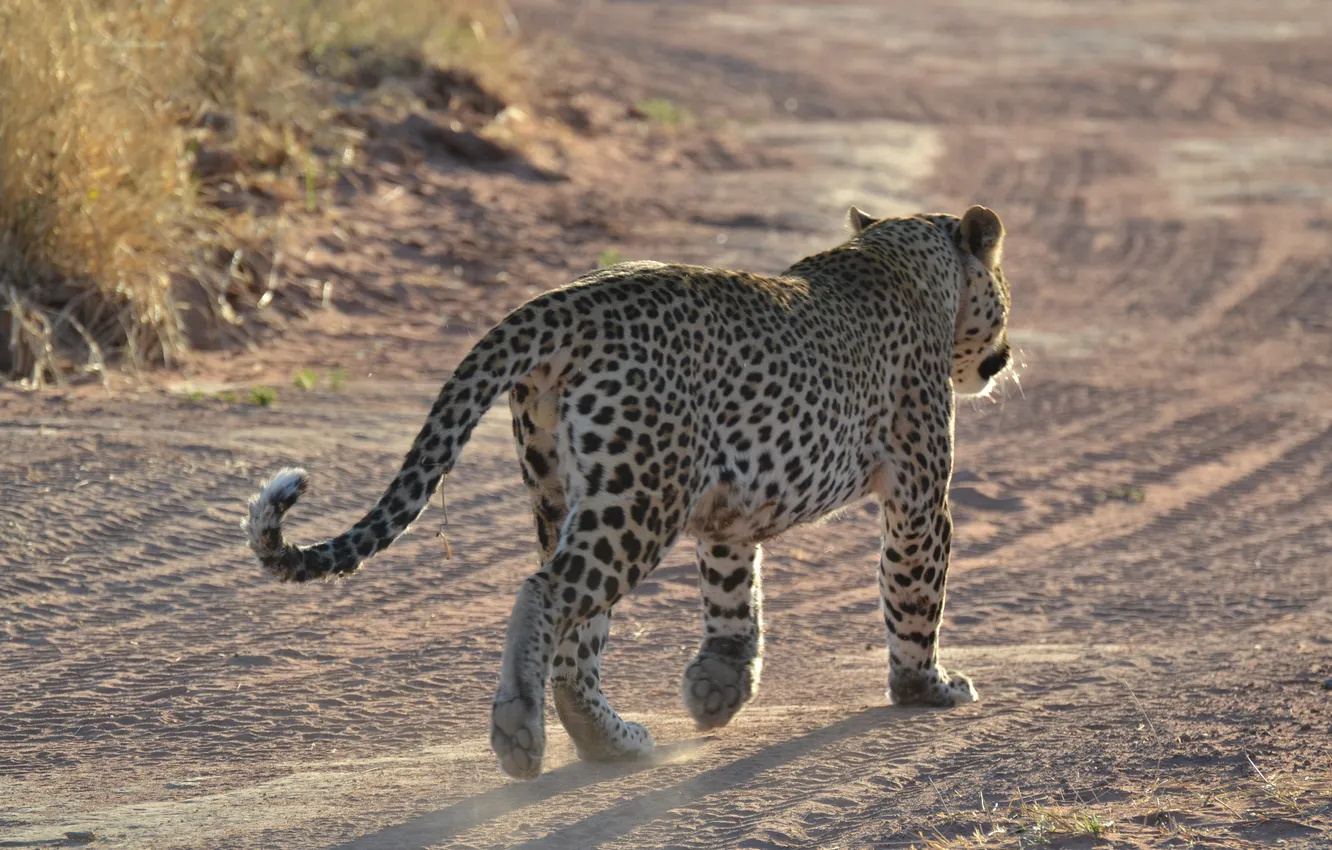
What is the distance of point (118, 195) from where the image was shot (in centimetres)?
985

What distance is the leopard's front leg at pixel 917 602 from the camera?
5.91m

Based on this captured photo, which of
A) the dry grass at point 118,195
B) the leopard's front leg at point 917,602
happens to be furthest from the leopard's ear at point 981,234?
the dry grass at point 118,195

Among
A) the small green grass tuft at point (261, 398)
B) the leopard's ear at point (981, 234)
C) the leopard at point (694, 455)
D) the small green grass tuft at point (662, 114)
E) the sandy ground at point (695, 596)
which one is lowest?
the sandy ground at point (695, 596)

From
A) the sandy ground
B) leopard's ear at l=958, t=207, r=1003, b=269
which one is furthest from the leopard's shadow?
leopard's ear at l=958, t=207, r=1003, b=269

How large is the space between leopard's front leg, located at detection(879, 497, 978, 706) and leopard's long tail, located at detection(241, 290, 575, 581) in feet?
5.46

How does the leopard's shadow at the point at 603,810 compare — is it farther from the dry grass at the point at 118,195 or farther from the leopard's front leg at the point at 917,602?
the dry grass at the point at 118,195

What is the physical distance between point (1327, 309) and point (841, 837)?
10703 mm

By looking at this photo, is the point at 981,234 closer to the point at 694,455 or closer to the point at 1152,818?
the point at 694,455

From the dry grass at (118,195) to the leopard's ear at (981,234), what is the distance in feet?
16.3

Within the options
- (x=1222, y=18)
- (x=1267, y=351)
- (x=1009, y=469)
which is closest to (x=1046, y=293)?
(x=1267, y=351)

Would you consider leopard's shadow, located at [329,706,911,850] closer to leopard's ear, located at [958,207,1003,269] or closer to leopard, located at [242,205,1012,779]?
leopard, located at [242,205,1012,779]

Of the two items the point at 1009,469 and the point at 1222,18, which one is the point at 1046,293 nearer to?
the point at 1009,469

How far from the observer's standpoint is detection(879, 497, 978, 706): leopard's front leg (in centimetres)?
591

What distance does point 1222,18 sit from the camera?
3509 cm
